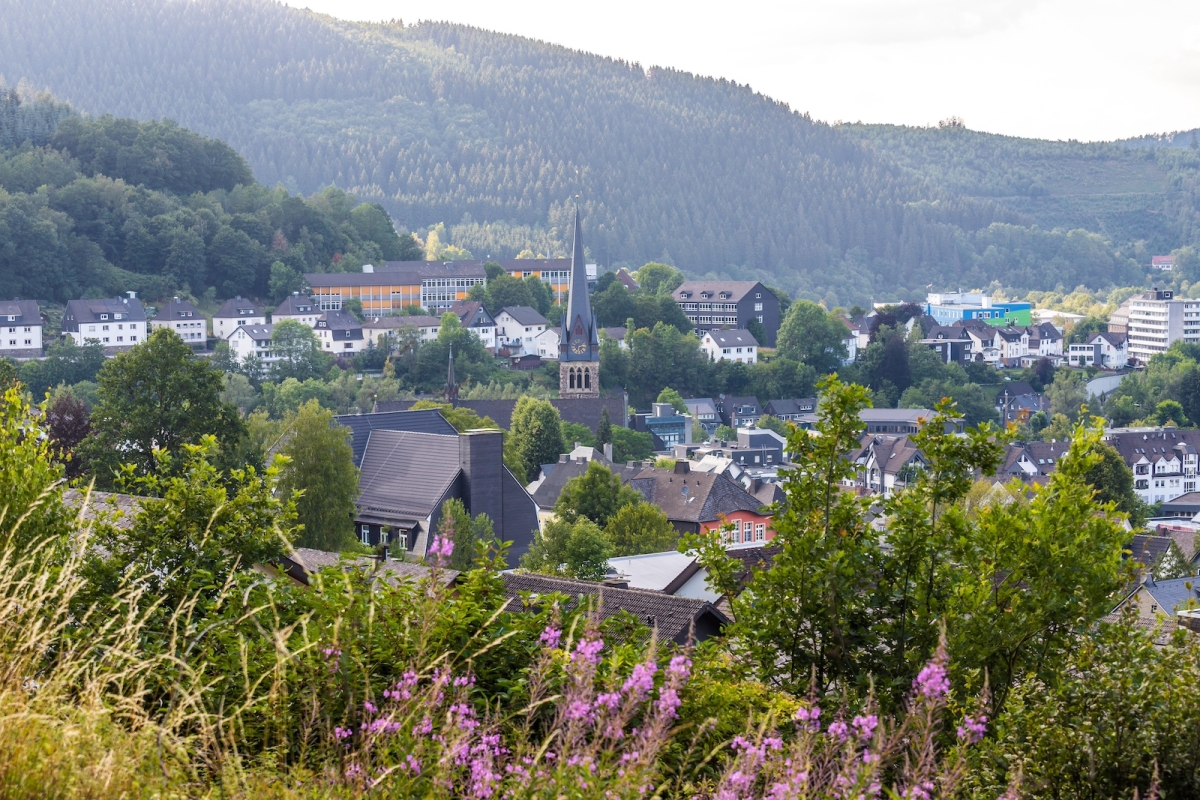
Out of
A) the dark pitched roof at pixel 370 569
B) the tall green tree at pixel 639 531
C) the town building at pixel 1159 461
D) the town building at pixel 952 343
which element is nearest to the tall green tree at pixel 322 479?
the tall green tree at pixel 639 531

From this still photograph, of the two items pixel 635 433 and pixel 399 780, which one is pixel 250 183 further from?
pixel 399 780

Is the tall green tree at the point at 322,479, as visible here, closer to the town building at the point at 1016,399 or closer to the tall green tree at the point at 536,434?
the tall green tree at the point at 536,434

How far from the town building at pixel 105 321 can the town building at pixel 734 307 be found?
127ft

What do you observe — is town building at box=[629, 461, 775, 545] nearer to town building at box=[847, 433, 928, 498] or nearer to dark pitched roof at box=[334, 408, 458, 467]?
dark pitched roof at box=[334, 408, 458, 467]

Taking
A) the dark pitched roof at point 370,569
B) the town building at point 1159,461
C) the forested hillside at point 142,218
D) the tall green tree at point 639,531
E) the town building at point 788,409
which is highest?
the forested hillside at point 142,218

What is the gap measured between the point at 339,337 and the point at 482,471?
179ft

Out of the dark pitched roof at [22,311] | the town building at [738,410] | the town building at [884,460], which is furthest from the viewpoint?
the town building at [738,410]

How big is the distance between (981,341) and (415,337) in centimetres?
4638

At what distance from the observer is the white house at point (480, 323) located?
95125 millimetres

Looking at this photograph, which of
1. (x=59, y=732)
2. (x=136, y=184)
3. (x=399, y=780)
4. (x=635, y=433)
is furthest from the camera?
(x=136, y=184)

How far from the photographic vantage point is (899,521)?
26.4 feet

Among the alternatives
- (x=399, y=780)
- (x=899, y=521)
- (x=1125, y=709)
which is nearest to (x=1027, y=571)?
(x=899, y=521)

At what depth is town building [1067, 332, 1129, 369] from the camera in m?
118

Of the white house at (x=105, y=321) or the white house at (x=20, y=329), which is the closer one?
the white house at (x=20, y=329)
